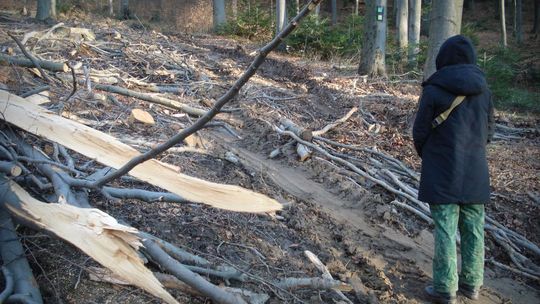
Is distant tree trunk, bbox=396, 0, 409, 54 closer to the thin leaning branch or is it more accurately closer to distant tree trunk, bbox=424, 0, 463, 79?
distant tree trunk, bbox=424, 0, 463, 79

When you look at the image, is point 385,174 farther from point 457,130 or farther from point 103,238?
point 103,238

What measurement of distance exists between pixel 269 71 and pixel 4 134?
959cm

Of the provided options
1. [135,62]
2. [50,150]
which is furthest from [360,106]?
[50,150]

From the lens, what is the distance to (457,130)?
371cm

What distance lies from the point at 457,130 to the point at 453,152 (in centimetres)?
19

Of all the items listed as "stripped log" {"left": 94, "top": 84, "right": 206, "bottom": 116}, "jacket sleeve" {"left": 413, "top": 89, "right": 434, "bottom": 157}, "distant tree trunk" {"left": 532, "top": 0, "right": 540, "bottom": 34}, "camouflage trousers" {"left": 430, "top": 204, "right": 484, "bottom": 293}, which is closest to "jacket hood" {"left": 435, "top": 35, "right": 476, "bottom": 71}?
"jacket sleeve" {"left": 413, "top": 89, "right": 434, "bottom": 157}

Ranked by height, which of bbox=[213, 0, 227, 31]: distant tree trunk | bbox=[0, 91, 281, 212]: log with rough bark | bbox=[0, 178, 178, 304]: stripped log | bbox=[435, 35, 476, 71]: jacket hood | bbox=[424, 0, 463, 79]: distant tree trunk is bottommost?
bbox=[0, 178, 178, 304]: stripped log

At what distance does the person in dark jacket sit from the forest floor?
536mm

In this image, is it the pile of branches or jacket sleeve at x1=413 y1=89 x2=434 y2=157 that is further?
the pile of branches

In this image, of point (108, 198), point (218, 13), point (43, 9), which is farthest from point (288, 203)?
point (218, 13)

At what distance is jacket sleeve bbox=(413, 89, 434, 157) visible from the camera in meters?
3.76

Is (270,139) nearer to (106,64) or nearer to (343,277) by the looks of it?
(343,277)

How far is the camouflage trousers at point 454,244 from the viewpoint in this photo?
3764 millimetres

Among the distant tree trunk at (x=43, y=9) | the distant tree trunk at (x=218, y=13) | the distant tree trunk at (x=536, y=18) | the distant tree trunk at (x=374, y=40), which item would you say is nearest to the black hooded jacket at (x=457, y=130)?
the distant tree trunk at (x=374, y=40)
